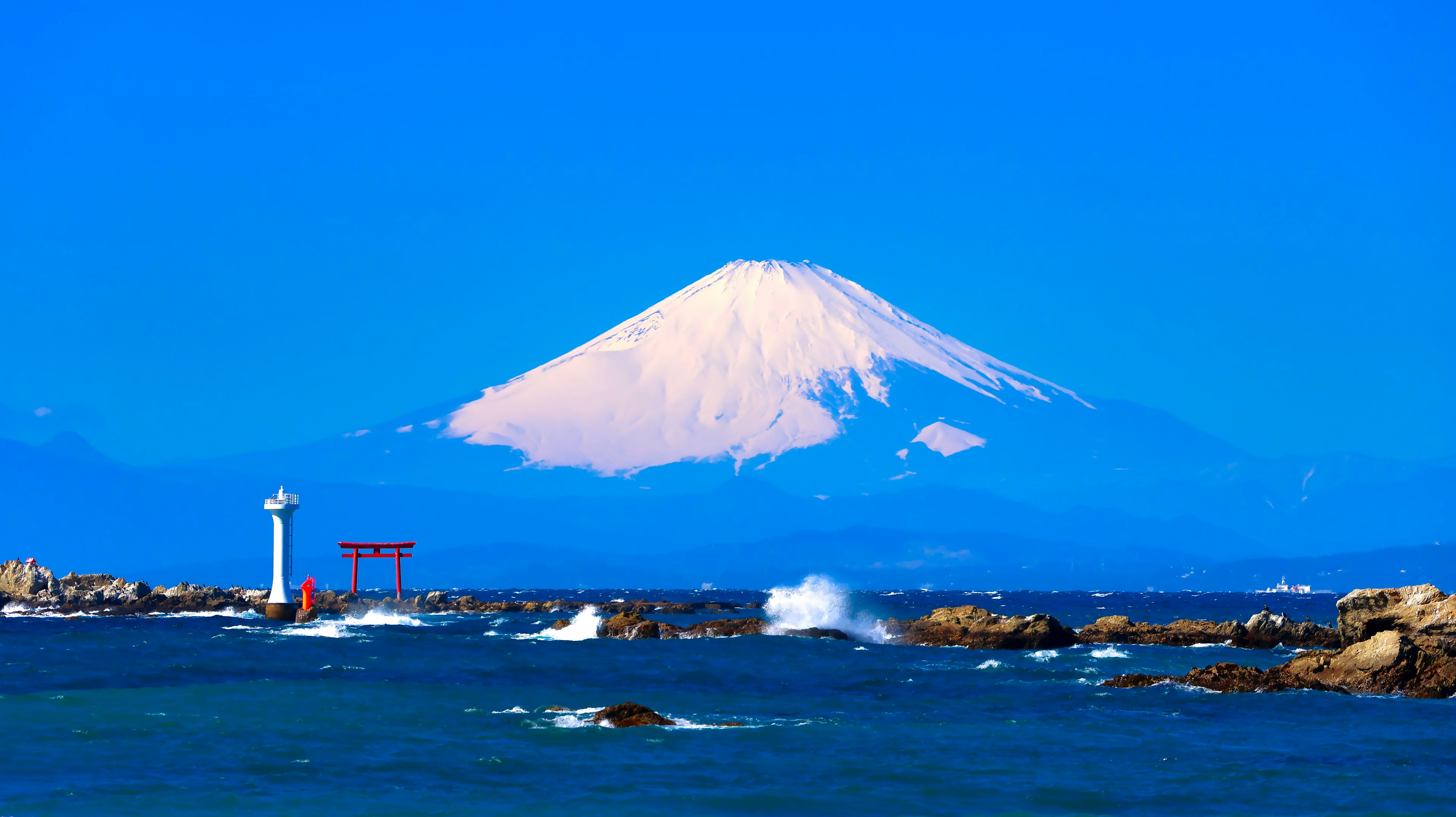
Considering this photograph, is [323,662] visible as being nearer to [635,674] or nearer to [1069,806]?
[635,674]

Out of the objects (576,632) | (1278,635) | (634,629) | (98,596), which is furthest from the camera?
(98,596)

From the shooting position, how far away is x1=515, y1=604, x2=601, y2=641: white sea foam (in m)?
78.6

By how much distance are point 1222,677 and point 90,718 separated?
111ft

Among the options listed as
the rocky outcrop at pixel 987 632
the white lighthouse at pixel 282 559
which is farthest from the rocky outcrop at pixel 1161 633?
the white lighthouse at pixel 282 559

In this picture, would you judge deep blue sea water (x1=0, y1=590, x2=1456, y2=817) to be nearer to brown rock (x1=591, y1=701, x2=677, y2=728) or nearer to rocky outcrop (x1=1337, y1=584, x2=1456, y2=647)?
brown rock (x1=591, y1=701, x2=677, y2=728)

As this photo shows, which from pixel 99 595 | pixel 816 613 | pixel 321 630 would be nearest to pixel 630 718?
pixel 321 630

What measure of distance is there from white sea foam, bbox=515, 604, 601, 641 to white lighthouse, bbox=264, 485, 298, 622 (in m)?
20.2

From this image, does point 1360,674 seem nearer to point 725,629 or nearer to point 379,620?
point 725,629

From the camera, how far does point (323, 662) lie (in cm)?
5609

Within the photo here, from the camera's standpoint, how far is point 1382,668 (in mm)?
46125

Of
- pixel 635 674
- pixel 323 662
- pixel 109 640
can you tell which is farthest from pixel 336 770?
pixel 109 640

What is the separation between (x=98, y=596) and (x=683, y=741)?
349ft

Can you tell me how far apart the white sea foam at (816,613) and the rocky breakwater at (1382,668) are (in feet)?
109

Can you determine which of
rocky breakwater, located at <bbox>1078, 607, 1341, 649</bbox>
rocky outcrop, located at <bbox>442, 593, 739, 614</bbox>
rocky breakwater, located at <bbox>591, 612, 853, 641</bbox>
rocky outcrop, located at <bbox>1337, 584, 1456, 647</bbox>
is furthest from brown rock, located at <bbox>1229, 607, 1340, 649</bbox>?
rocky outcrop, located at <bbox>442, 593, 739, 614</bbox>
